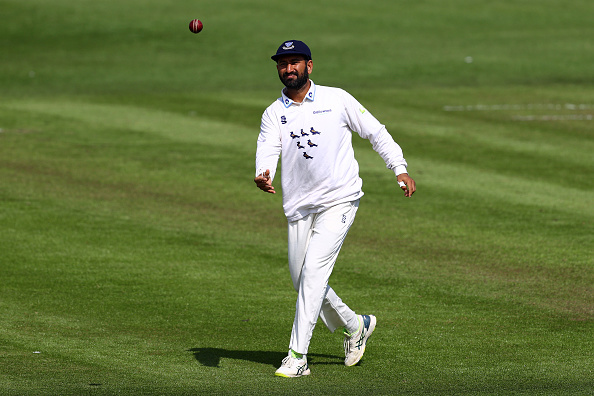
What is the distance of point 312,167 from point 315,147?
160 millimetres

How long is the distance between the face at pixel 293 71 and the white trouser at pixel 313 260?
1.03 m

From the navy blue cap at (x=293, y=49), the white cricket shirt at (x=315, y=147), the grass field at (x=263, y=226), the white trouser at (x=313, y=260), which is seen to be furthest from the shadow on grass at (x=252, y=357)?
the navy blue cap at (x=293, y=49)

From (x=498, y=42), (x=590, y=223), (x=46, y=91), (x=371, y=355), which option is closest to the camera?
(x=371, y=355)

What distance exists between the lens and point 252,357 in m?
8.28

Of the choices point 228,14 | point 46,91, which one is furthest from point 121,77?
point 228,14

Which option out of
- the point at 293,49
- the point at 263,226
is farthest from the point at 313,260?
the point at 263,226

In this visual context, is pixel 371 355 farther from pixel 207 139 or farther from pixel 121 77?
pixel 121 77

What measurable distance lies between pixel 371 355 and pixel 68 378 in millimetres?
2516

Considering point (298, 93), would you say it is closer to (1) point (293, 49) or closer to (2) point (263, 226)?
(1) point (293, 49)

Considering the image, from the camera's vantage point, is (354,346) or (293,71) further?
(354,346)

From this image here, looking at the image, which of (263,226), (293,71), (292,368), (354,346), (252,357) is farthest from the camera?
(263,226)

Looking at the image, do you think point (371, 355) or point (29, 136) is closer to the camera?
point (371, 355)

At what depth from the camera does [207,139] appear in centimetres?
1906

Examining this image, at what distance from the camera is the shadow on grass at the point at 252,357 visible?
26.7 ft
